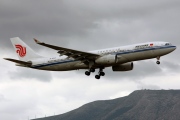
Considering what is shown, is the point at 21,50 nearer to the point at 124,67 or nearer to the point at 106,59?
the point at 124,67

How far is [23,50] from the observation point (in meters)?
101

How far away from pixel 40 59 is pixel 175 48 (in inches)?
1110

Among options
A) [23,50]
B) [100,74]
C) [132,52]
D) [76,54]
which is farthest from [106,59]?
[23,50]

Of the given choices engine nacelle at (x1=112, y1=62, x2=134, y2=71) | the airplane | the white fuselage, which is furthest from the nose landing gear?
the white fuselage

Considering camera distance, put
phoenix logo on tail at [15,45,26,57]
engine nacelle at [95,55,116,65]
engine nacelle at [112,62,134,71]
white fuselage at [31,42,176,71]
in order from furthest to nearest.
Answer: phoenix logo on tail at [15,45,26,57] → engine nacelle at [112,62,134,71] → engine nacelle at [95,55,116,65] → white fuselage at [31,42,176,71]

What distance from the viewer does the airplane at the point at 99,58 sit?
84125 millimetres

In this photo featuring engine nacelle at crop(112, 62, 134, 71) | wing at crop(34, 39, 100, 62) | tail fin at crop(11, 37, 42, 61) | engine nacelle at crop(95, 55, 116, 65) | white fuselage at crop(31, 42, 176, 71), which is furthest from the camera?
tail fin at crop(11, 37, 42, 61)

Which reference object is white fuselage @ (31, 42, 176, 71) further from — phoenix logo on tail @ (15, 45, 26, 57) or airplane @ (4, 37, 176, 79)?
phoenix logo on tail @ (15, 45, 26, 57)

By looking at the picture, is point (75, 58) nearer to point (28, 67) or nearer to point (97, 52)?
point (97, 52)

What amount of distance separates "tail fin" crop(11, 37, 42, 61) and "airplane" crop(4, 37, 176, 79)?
0.94ft

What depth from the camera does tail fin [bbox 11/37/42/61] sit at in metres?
99.0

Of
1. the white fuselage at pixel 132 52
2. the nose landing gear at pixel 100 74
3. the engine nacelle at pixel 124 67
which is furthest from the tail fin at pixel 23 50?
the white fuselage at pixel 132 52

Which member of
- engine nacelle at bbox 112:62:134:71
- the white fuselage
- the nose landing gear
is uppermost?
the white fuselage

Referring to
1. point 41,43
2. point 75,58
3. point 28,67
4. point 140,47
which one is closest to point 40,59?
point 28,67
